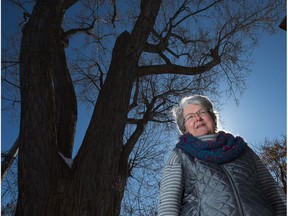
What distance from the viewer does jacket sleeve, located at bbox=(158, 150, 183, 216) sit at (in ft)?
5.49

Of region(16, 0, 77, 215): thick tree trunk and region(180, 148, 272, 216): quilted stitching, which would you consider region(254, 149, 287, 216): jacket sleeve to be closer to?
region(180, 148, 272, 216): quilted stitching

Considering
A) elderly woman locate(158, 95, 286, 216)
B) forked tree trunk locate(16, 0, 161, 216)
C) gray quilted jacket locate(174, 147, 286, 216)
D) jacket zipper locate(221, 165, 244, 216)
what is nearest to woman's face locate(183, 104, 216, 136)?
elderly woman locate(158, 95, 286, 216)

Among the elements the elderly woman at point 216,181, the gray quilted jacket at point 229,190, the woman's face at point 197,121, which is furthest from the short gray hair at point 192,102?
the gray quilted jacket at point 229,190

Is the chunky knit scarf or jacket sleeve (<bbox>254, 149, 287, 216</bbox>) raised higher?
the chunky knit scarf

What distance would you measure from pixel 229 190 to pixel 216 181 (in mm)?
77

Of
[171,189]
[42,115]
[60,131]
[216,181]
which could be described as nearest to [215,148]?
[216,181]

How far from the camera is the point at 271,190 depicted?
1.81 meters

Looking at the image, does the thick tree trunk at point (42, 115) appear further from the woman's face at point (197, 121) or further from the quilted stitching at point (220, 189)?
the quilted stitching at point (220, 189)

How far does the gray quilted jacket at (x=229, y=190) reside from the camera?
5.16ft

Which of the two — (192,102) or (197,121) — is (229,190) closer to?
(197,121)

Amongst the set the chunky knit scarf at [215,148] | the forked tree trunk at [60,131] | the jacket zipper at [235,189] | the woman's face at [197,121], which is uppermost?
the forked tree trunk at [60,131]

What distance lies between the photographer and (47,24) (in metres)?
4.87

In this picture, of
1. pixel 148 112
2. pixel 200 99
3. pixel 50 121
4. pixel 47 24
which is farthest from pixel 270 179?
pixel 148 112

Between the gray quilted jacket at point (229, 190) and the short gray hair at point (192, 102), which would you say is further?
the short gray hair at point (192, 102)
